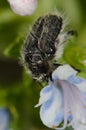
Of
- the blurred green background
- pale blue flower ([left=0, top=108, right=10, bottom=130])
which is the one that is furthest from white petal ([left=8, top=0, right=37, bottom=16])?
pale blue flower ([left=0, top=108, right=10, bottom=130])

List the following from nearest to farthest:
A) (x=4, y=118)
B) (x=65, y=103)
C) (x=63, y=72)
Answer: (x=63, y=72) < (x=65, y=103) < (x=4, y=118)

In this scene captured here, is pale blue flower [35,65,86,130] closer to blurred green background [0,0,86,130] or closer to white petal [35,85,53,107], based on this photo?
white petal [35,85,53,107]

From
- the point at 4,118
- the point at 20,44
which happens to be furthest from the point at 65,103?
the point at 4,118

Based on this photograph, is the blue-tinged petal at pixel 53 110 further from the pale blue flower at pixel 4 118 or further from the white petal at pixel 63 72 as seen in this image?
the pale blue flower at pixel 4 118

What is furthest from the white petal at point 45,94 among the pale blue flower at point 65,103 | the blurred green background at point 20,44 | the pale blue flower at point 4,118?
the pale blue flower at point 4,118

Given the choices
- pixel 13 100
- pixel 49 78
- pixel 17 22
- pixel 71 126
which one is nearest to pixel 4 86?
pixel 13 100

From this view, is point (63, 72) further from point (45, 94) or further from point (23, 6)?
point (23, 6)
